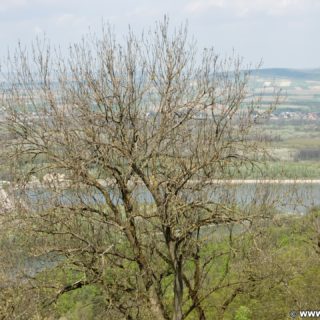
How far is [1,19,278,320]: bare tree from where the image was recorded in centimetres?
748

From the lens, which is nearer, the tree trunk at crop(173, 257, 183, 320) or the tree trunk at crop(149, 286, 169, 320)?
the tree trunk at crop(149, 286, 169, 320)

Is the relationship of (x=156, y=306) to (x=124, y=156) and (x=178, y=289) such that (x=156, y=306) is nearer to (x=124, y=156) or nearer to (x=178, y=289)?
(x=178, y=289)

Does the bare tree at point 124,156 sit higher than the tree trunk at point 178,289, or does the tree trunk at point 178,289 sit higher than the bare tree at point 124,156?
the bare tree at point 124,156

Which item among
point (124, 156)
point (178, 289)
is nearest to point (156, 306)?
point (178, 289)

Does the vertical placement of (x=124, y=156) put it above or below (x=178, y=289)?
above

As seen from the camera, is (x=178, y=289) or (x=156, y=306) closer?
(x=156, y=306)

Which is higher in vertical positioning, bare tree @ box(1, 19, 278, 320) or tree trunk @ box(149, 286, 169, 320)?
bare tree @ box(1, 19, 278, 320)

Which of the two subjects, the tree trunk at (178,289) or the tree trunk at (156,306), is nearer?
the tree trunk at (156,306)

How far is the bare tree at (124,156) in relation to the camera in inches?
295

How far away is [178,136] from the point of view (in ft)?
26.2

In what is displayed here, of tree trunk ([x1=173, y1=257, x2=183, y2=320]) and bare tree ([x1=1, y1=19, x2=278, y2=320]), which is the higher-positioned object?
bare tree ([x1=1, y1=19, x2=278, y2=320])

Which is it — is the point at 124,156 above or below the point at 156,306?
above

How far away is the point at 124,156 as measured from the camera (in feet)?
24.2

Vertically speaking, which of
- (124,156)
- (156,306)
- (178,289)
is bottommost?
(156,306)
